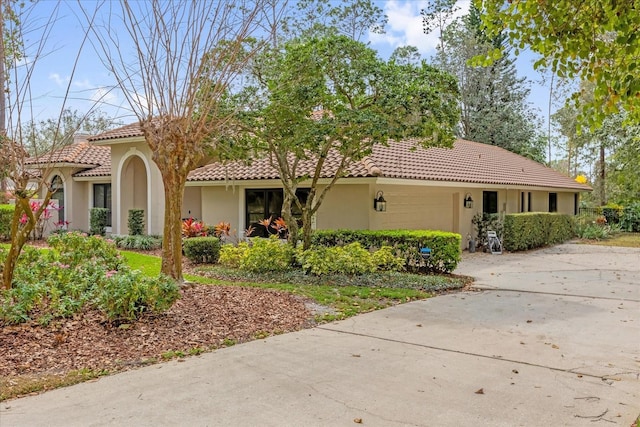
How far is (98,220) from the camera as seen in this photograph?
20000 millimetres

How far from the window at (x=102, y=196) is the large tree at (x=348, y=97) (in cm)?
1267

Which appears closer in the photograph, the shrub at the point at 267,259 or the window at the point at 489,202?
the shrub at the point at 267,259

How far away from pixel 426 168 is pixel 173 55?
35.2 feet

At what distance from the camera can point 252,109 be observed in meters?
11.1

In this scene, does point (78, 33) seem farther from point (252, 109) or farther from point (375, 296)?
point (375, 296)

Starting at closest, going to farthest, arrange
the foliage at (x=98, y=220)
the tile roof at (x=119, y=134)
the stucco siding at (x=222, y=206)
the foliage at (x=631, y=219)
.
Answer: the stucco siding at (x=222, y=206), the tile roof at (x=119, y=134), the foliage at (x=98, y=220), the foliage at (x=631, y=219)

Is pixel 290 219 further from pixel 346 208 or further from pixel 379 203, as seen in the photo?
pixel 379 203

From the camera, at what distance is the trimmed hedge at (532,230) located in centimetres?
1784

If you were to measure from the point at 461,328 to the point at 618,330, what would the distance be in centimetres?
218

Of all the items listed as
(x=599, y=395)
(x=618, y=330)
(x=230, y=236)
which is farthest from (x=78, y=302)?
(x=230, y=236)

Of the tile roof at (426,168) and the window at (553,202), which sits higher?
the tile roof at (426,168)

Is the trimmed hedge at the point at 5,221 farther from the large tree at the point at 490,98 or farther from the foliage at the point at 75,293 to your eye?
the large tree at the point at 490,98

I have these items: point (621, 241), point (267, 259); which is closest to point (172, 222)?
point (267, 259)

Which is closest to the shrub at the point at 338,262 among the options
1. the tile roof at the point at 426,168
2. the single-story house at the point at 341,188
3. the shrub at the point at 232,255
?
the shrub at the point at 232,255
